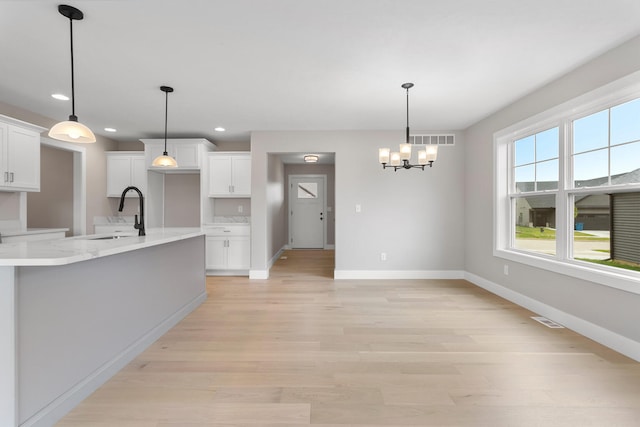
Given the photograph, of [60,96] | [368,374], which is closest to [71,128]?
[60,96]

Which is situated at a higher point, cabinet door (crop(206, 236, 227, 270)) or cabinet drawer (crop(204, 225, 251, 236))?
cabinet drawer (crop(204, 225, 251, 236))

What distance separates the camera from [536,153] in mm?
3596

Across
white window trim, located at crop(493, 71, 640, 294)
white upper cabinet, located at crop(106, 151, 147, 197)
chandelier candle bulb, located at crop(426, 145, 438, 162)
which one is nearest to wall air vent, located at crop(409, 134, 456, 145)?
white window trim, located at crop(493, 71, 640, 294)

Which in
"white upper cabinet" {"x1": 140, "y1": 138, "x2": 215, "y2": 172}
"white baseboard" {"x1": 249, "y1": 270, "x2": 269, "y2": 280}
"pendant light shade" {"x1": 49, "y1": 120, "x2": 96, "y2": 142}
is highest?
"white upper cabinet" {"x1": 140, "y1": 138, "x2": 215, "y2": 172}

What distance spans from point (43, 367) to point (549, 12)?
12.4 ft

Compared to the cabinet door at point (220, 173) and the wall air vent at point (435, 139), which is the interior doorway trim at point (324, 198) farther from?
the wall air vent at point (435, 139)

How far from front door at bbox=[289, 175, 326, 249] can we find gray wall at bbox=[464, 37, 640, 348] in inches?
177

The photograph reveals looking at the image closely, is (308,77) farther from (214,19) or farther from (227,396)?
(227,396)

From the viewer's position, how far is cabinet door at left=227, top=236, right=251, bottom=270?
529cm

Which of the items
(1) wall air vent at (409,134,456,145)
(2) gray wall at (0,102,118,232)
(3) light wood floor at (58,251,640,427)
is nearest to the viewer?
(3) light wood floor at (58,251,640,427)

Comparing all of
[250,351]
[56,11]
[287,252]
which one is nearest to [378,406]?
[250,351]

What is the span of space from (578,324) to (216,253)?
16.2 feet

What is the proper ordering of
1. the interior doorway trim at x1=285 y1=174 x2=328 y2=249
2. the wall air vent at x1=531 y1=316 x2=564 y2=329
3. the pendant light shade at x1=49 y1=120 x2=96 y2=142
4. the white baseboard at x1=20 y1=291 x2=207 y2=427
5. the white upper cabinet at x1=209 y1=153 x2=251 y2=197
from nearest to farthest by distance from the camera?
the white baseboard at x1=20 y1=291 x2=207 y2=427 → the pendant light shade at x1=49 y1=120 x2=96 y2=142 → the wall air vent at x1=531 y1=316 x2=564 y2=329 → the white upper cabinet at x1=209 y1=153 x2=251 y2=197 → the interior doorway trim at x1=285 y1=174 x2=328 y2=249

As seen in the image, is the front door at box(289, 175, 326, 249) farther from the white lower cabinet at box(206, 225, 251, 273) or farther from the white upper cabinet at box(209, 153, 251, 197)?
the white lower cabinet at box(206, 225, 251, 273)
